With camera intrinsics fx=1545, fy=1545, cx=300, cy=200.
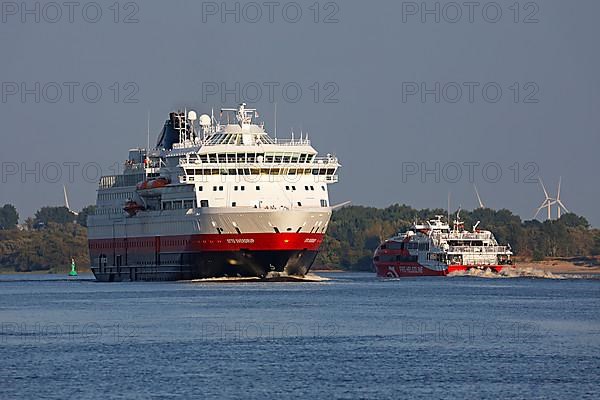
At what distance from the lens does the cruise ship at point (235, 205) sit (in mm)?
113625

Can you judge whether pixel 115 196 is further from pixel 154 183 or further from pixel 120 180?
pixel 154 183

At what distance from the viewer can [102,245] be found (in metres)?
141

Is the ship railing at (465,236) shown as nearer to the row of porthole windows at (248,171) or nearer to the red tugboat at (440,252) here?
the red tugboat at (440,252)

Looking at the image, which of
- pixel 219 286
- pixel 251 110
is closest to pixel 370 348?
pixel 219 286

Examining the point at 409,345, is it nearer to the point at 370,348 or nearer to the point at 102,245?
the point at 370,348

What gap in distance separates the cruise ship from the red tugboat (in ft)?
106

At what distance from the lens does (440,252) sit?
495ft

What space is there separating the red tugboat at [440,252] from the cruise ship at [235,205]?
106 ft

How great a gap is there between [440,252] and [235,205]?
40.0 m

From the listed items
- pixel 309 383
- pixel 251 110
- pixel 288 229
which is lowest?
pixel 309 383

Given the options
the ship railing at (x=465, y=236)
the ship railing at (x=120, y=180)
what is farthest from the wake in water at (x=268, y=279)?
the ship railing at (x=465, y=236)

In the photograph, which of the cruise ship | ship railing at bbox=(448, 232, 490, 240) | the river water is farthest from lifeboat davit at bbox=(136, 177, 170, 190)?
ship railing at bbox=(448, 232, 490, 240)

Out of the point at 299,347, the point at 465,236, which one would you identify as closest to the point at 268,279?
the point at 465,236

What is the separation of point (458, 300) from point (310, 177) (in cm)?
2562
